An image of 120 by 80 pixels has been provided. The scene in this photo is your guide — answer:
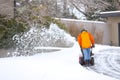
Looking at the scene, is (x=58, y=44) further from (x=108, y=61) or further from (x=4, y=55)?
(x=108, y=61)

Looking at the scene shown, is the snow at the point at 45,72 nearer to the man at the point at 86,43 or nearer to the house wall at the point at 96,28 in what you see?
the man at the point at 86,43

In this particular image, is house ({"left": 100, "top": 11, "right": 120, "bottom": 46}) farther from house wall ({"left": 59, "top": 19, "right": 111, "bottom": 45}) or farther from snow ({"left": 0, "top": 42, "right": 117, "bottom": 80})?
snow ({"left": 0, "top": 42, "right": 117, "bottom": 80})

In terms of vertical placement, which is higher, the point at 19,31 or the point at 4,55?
the point at 19,31

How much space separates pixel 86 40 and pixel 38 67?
2.47 m

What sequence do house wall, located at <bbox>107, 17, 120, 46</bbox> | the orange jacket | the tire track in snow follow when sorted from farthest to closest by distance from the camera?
house wall, located at <bbox>107, 17, 120, 46</bbox> → the orange jacket → the tire track in snow

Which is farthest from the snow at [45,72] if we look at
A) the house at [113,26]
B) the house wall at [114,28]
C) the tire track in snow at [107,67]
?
the house wall at [114,28]

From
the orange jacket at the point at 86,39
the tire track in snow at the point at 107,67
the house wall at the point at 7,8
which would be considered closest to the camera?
the tire track in snow at the point at 107,67

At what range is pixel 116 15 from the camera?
25.5 m

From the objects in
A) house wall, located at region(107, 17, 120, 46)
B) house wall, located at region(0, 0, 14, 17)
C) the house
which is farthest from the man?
house wall, located at region(107, 17, 120, 46)

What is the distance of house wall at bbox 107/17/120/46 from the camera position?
2667cm

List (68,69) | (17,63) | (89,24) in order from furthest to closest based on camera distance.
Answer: (89,24) → (17,63) → (68,69)

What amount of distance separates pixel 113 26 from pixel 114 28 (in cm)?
23

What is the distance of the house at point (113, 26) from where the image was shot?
86.3 feet

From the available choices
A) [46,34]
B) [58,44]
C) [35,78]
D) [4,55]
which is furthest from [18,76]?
[58,44]
